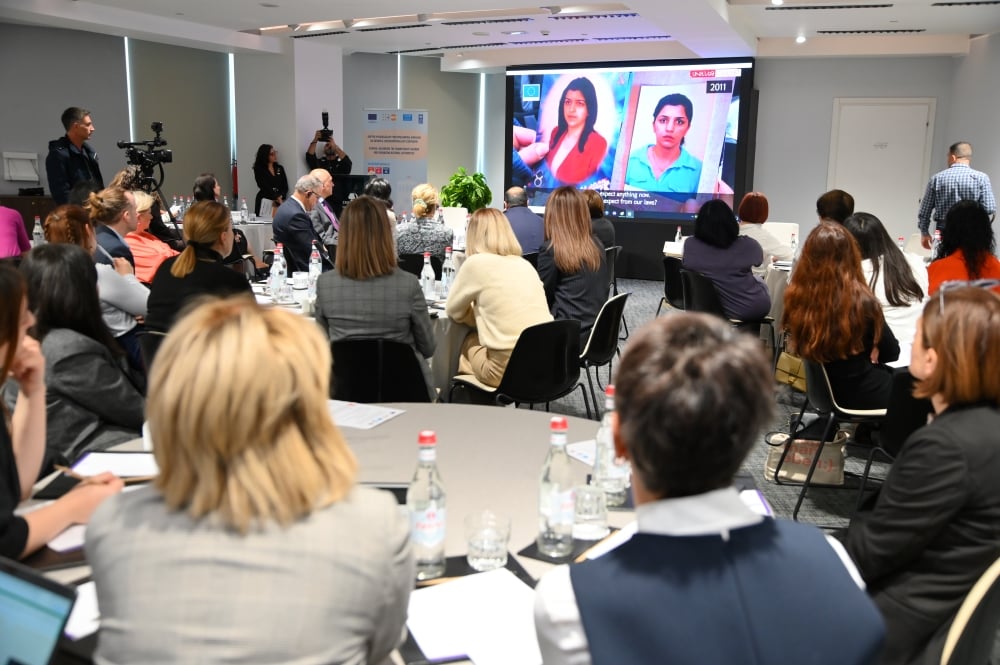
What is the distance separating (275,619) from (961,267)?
14.3 feet

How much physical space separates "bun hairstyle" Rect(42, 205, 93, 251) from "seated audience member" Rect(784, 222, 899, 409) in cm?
330

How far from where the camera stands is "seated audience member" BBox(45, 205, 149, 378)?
13.0ft

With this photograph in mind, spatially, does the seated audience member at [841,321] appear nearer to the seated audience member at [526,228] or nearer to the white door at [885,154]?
the seated audience member at [526,228]

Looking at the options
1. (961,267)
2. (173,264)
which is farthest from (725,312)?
(173,264)

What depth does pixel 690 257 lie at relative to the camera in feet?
18.7

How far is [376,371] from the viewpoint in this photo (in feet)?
10.8

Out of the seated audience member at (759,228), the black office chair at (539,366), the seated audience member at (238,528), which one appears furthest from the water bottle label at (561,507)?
the seated audience member at (759,228)

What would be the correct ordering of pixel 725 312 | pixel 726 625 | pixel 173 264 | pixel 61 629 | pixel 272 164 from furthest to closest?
pixel 272 164
pixel 725 312
pixel 173 264
pixel 61 629
pixel 726 625

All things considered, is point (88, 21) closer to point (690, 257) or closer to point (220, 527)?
point (690, 257)

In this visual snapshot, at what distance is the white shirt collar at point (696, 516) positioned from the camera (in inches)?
39.7

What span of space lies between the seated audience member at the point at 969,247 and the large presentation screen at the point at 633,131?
230 inches

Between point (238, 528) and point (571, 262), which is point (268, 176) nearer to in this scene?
point (571, 262)

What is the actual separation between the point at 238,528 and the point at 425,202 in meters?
5.18

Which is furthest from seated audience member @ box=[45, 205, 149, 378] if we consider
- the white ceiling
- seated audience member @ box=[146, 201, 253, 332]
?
the white ceiling
